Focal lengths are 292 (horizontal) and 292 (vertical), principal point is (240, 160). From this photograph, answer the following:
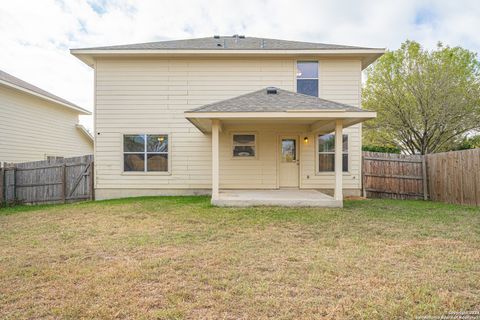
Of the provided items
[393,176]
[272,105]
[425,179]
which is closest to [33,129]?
[272,105]

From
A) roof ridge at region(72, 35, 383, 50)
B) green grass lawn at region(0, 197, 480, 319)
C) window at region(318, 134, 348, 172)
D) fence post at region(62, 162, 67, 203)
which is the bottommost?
green grass lawn at region(0, 197, 480, 319)

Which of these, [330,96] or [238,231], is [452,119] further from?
[238,231]

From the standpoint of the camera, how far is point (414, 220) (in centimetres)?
638

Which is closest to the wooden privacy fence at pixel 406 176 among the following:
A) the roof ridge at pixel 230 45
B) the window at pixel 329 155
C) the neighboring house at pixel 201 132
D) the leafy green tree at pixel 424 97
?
the neighboring house at pixel 201 132

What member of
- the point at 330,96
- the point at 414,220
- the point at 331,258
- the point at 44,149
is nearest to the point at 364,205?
the point at 414,220

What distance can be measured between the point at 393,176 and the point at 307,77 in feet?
15.4

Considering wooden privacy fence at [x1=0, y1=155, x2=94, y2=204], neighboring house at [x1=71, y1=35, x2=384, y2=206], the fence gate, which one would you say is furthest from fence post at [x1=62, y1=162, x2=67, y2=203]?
the fence gate

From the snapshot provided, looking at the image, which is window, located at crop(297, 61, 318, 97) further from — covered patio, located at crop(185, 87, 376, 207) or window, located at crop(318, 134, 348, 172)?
covered patio, located at crop(185, 87, 376, 207)

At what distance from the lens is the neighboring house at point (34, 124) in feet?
38.4

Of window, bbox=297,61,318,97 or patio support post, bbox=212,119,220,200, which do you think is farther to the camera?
window, bbox=297,61,318,97

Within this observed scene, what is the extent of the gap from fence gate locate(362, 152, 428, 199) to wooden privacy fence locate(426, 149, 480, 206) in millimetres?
388

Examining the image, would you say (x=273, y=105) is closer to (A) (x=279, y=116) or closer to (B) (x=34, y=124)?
(A) (x=279, y=116)

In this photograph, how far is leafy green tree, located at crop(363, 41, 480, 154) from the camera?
587 inches

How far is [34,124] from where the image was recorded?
1302cm
